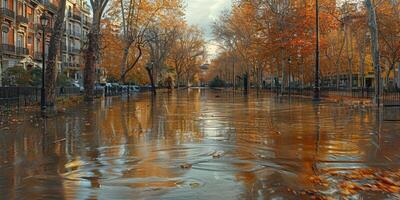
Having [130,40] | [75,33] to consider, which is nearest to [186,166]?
[130,40]

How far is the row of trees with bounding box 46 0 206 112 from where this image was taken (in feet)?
130

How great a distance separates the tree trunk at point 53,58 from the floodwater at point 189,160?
8.03 meters

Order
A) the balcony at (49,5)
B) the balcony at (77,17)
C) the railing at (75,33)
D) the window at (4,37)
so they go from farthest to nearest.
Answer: the railing at (75,33) < the balcony at (77,17) < the balcony at (49,5) < the window at (4,37)

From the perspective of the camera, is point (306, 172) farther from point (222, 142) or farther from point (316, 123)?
point (316, 123)

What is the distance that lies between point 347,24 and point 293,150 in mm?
44909

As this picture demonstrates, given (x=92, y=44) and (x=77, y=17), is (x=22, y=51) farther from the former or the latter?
(x=77, y=17)

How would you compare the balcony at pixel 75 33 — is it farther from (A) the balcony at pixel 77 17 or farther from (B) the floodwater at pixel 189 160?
(B) the floodwater at pixel 189 160

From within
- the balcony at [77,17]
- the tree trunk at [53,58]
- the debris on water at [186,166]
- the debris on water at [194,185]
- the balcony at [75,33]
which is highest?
the balcony at [77,17]

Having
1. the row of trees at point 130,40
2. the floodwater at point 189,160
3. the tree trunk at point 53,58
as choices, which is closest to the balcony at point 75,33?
the row of trees at point 130,40

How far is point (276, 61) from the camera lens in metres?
61.9

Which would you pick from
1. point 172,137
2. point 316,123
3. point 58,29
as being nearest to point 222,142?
point 172,137

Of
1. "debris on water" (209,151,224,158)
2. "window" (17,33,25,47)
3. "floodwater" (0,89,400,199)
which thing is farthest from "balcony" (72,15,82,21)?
"debris on water" (209,151,224,158)

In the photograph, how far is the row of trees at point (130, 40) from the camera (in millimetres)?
39625

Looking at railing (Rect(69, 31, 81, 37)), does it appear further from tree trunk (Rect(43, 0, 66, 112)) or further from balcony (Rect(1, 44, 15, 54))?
tree trunk (Rect(43, 0, 66, 112))
